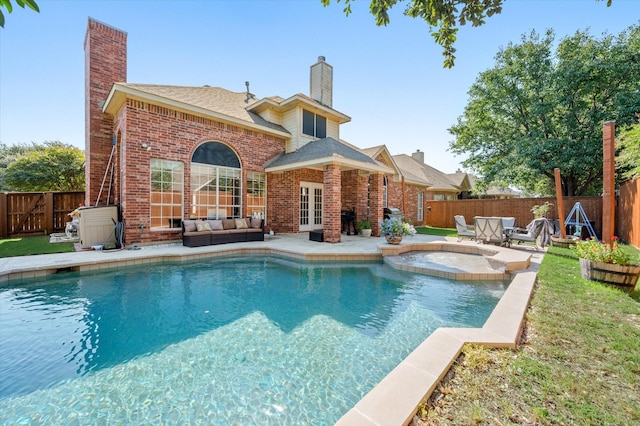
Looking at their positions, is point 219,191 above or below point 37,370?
above

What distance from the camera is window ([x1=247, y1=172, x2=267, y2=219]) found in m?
11.0

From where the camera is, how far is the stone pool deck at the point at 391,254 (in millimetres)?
1783

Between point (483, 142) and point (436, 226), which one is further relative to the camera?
point (436, 226)

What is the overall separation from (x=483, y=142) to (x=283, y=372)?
63.2ft

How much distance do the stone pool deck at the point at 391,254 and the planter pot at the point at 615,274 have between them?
0.91m

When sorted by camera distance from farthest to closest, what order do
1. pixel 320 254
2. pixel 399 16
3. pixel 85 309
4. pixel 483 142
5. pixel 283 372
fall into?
pixel 483 142 → pixel 320 254 → pixel 85 309 → pixel 399 16 → pixel 283 372

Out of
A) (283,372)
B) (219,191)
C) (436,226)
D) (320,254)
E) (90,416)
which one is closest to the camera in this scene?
(90,416)

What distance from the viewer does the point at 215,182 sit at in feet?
32.7

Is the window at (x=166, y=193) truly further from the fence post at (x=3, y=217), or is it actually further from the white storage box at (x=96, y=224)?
the fence post at (x=3, y=217)

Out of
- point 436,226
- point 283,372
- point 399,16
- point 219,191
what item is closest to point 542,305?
point 283,372

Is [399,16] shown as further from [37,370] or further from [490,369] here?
[37,370]

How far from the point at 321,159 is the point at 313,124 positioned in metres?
4.42

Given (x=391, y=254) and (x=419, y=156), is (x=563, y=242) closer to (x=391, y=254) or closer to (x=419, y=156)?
(x=391, y=254)

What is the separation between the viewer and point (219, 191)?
1008 centimetres
